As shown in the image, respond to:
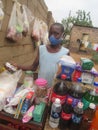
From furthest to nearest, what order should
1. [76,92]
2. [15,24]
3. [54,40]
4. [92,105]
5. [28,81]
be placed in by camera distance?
1. [15,24]
2. [54,40]
3. [28,81]
4. [76,92]
5. [92,105]

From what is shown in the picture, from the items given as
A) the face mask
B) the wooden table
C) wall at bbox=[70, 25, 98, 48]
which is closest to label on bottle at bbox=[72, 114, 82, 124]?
the wooden table

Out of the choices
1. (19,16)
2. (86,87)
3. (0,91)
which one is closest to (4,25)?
(19,16)

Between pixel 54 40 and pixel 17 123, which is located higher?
pixel 54 40

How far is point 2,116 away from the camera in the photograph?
143cm

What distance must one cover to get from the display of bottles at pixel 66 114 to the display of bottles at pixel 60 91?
0.06m

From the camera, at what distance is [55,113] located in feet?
4.48

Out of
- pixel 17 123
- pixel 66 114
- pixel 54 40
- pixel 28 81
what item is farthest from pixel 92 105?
pixel 54 40

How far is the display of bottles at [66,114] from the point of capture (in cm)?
135

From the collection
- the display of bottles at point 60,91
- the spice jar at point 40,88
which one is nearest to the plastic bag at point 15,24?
the spice jar at point 40,88

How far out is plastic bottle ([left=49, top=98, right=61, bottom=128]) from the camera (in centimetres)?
135

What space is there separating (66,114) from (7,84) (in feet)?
2.15

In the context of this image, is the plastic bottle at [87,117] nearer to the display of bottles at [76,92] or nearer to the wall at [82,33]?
the display of bottles at [76,92]

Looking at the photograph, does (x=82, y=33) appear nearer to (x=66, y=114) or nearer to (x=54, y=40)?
(x=54, y=40)

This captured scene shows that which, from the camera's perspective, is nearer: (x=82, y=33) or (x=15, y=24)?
(x=15, y=24)
